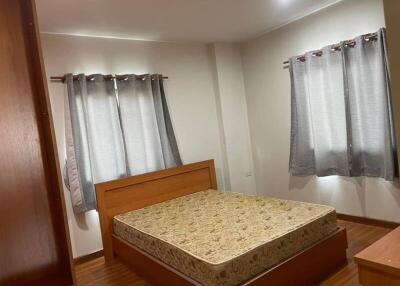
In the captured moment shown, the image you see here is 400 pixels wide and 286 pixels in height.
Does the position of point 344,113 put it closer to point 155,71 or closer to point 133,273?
point 155,71

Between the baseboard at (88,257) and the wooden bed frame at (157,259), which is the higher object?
the wooden bed frame at (157,259)

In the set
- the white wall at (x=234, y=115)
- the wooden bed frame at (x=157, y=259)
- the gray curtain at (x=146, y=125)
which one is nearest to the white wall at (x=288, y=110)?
the white wall at (x=234, y=115)

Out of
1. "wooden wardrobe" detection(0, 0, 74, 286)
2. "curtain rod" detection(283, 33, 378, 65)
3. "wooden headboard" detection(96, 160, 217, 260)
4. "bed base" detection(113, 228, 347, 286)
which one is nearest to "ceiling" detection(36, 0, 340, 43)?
"curtain rod" detection(283, 33, 378, 65)

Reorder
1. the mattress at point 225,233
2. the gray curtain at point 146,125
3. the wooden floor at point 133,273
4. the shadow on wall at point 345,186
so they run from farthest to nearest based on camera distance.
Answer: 1. the gray curtain at point 146,125
2. the shadow on wall at point 345,186
3. the wooden floor at point 133,273
4. the mattress at point 225,233

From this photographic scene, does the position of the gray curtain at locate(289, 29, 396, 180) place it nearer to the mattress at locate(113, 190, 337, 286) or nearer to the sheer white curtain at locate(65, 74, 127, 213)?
the mattress at locate(113, 190, 337, 286)

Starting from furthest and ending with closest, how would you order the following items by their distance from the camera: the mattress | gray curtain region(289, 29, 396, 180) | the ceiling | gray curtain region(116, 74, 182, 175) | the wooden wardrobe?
gray curtain region(116, 74, 182, 175), gray curtain region(289, 29, 396, 180), the ceiling, the mattress, the wooden wardrobe

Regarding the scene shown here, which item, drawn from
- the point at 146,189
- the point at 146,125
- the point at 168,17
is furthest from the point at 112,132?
the point at 168,17

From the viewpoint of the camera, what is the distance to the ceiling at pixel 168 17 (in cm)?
264

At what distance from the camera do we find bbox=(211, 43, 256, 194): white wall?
4270mm

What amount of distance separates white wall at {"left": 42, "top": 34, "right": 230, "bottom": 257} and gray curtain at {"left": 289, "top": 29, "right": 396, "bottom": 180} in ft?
3.96

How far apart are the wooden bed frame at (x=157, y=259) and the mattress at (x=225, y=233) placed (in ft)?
0.19

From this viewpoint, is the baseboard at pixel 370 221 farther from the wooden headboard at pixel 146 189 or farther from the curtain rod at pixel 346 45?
the curtain rod at pixel 346 45

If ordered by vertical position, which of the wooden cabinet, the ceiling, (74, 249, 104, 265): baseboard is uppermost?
the ceiling

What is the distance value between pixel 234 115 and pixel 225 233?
2.39 m
